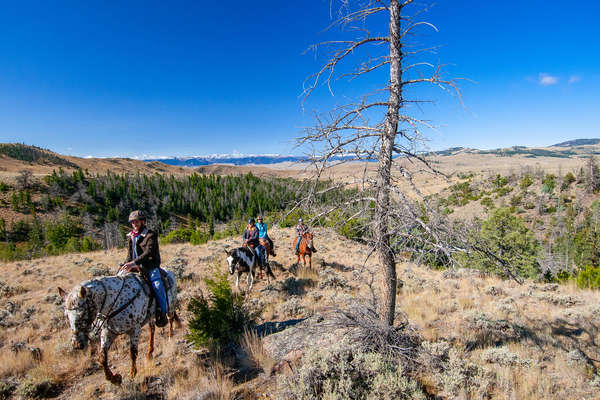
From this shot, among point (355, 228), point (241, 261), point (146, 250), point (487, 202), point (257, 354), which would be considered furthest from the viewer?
point (487, 202)

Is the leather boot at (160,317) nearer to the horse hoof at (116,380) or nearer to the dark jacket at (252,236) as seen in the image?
the horse hoof at (116,380)

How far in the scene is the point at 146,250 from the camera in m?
4.99

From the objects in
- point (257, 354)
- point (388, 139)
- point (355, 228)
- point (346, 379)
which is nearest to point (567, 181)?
point (388, 139)

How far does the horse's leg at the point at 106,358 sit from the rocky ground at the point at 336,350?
4.7 inches

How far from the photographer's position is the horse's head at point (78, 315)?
3680 millimetres

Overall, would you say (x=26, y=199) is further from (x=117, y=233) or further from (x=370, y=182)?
(x=370, y=182)

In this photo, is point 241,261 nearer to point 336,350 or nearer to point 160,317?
point 160,317

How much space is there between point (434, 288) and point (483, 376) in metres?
5.48

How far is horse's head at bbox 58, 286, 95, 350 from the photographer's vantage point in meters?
3.68

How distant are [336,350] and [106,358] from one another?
387cm

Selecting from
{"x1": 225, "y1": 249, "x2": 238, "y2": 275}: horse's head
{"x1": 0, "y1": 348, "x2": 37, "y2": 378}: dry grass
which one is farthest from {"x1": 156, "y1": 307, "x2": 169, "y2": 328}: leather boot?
{"x1": 225, "y1": 249, "x2": 238, "y2": 275}: horse's head

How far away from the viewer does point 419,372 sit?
4188mm

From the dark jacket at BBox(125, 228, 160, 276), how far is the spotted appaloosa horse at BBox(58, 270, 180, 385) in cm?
27

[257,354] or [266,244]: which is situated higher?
[266,244]
